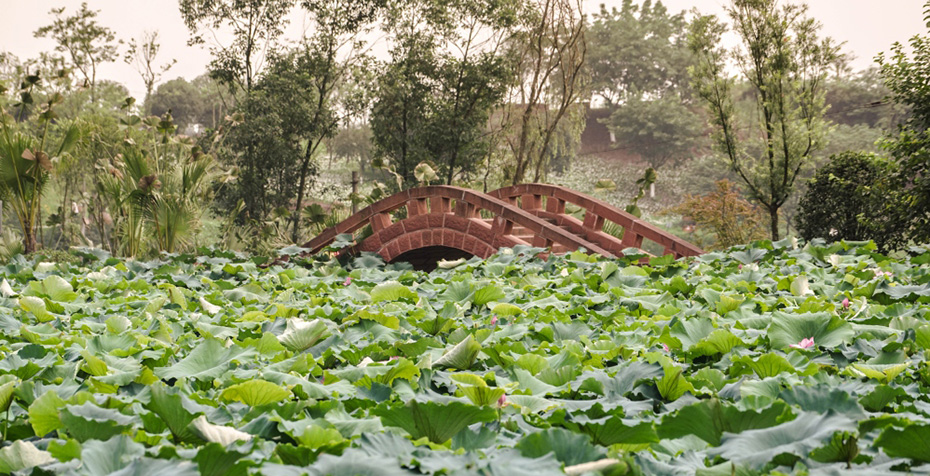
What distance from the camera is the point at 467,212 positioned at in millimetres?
6371

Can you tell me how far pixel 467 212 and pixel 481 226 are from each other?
256mm

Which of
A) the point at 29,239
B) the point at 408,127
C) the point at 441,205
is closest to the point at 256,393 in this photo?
the point at 441,205

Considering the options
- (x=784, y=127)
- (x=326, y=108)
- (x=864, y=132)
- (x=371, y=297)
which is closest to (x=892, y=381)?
(x=371, y=297)

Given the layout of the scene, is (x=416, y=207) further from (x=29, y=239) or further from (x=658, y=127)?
(x=658, y=127)

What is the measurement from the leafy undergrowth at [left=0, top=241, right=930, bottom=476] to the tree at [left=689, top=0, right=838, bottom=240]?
884cm

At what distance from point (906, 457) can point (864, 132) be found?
37.3m

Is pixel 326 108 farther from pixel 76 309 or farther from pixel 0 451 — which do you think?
pixel 0 451

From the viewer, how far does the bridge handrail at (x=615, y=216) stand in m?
5.42

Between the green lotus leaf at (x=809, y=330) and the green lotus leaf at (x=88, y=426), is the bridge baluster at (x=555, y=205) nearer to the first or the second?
the green lotus leaf at (x=809, y=330)

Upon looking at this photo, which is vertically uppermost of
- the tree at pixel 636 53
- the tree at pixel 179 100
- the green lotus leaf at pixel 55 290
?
the tree at pixel 636 53

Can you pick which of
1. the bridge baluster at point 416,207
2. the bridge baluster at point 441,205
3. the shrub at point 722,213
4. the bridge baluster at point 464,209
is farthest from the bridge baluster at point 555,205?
the shrub at point 722,213

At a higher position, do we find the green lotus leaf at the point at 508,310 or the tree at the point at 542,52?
the tree at the point at 542,52

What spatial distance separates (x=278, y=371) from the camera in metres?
1.70

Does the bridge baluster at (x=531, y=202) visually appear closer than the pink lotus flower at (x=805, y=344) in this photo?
No
